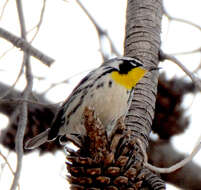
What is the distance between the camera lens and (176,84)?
2.97 m

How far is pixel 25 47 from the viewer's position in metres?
1.91

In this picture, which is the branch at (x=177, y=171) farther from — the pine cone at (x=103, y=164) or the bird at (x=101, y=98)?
the pine cone at (x=103, y=164)

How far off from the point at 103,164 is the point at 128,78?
1.02 metres

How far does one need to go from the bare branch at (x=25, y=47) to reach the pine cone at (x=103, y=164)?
31cm

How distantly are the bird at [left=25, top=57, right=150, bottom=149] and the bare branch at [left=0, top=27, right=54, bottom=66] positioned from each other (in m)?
0.71

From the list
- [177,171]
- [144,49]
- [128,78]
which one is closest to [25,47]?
[144,49]

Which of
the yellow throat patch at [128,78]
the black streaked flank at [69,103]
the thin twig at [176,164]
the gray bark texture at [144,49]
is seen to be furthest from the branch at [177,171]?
the thin twig at [176,164]

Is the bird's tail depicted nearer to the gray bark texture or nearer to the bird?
the bird

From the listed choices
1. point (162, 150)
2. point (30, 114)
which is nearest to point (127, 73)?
point (162, 150)

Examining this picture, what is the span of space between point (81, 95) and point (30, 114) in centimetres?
43

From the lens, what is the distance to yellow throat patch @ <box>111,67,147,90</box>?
2734 millimetres

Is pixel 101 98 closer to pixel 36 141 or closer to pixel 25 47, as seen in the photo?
pixel 36 141

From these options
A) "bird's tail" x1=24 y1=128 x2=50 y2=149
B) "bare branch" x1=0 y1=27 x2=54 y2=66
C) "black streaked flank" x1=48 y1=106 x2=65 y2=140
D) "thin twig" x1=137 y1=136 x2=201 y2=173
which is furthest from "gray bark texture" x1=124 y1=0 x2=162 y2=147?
"bird's tail" x1=24 y1=128 x2=50 y2=149

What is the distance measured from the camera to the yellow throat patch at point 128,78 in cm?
273
